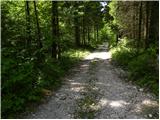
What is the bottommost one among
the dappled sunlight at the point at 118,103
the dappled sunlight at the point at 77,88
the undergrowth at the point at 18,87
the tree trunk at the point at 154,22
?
the dappled sunlight at the point at 118,103

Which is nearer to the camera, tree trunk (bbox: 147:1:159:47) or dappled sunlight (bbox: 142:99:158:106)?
dappled sunlight (bbox: 142:99:158:106)

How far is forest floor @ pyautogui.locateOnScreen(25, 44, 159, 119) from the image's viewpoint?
909cm

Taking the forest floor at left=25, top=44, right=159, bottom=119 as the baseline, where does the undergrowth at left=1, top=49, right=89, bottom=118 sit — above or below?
above

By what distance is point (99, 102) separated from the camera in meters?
10.3

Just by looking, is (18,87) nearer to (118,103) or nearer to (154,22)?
(118,103)

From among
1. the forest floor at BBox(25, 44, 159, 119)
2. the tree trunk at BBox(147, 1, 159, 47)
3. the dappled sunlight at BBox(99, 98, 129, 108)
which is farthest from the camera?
the tree trunk at BBox(147, 1, 159, 47)

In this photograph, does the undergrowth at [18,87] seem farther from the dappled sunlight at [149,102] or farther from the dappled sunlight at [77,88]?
the dappled sunlight at [149,102]

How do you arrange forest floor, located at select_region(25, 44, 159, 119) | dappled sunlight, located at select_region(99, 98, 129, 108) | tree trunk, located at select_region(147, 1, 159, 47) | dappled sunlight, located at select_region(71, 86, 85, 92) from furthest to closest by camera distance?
tree trunk, located at select_region(147, 1, 159, 47) < dappled sunlight, located at select_region(71, 86, 85, 92) < dappled sunlight, located at select_region(99, 98, 129, 108) < forest floor, located at select_region(25, 44, 159, 119)

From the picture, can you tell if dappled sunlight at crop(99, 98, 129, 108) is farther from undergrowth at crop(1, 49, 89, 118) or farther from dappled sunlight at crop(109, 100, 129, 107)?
undergrowth at crop(1, 49, 89, 118)

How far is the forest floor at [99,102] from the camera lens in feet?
29.8

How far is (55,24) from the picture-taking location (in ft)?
61.4

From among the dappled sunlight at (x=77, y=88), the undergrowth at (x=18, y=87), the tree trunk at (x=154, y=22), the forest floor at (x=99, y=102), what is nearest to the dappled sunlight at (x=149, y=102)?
the forest floor at (x=99, y=102)

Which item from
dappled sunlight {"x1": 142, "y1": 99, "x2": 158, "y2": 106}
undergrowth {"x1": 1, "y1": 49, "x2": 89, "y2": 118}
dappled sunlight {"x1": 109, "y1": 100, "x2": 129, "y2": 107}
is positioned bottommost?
dappled sunlight {"x1": 142, "y1": 99, "x2": 158, "y2": 106}

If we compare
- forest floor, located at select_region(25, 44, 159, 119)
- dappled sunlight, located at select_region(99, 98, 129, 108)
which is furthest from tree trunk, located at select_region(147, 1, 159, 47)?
dappled sunlight, located at select_region(99, 98, 129, 108)
